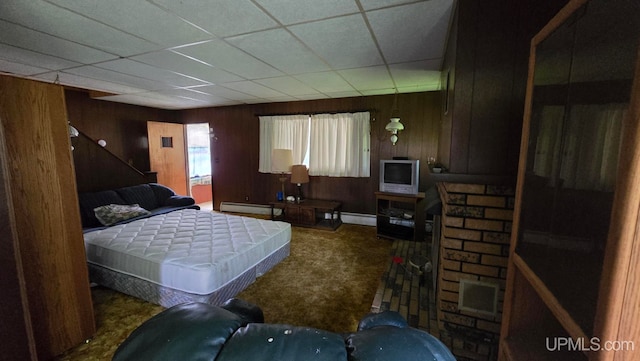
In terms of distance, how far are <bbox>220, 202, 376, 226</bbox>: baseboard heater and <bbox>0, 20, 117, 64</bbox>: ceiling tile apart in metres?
3.53

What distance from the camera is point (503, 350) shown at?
1.02m

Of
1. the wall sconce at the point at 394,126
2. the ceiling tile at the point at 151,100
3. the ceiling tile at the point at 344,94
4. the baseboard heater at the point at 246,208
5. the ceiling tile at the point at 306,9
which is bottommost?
the baseboard heater at the point at 246,208

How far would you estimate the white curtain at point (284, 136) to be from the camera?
482cm

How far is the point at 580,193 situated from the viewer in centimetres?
63

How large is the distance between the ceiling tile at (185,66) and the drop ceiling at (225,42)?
0.04 feet

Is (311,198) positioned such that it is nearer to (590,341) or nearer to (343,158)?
(343,158)

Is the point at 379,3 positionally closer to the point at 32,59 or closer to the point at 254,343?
the point at 254,343

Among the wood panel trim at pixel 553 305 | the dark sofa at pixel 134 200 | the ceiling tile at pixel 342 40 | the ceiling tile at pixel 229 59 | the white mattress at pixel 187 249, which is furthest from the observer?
the dark sofa at pixel 134 200

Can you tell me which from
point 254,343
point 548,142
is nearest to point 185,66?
point 254,343

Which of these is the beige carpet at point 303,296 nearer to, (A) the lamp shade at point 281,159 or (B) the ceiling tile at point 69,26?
(A) the lamp shade at point 281,159

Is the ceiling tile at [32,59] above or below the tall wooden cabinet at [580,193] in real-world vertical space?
above

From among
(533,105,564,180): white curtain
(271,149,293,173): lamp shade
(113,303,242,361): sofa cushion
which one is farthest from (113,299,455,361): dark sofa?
(271,149,293,173): lamp shade

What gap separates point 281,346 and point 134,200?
4.61 m

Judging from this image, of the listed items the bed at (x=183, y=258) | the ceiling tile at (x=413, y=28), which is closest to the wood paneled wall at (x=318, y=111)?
the ceiling tile at (x=413, y=28)
